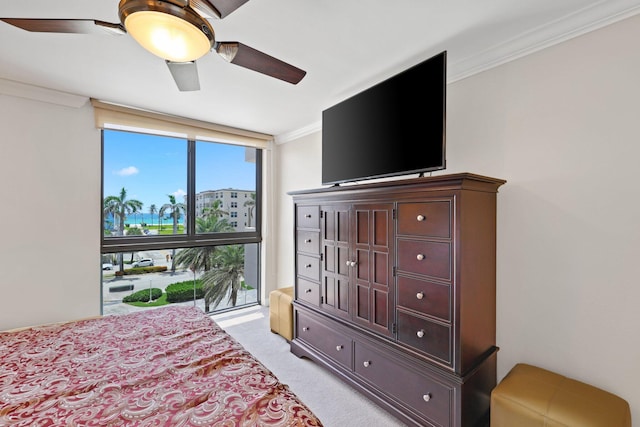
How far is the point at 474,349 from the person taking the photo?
1.76 metres

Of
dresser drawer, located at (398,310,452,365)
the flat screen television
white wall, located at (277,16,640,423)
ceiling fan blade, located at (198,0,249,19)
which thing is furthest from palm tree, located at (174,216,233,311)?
white wall, located at (277,16,640,423)

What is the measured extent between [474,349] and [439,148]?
129cm

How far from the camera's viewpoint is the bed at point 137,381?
1.09 metres

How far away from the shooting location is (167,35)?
127cm

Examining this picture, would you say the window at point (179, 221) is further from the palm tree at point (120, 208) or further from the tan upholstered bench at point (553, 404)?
the tan upholstered bench at point (553, 404)

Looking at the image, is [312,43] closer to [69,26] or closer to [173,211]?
[69,26]

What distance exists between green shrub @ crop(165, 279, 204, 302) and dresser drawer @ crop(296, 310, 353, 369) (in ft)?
5.65

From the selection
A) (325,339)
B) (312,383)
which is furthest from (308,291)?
(312,383)

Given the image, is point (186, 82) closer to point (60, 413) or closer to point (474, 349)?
point (60, 413)

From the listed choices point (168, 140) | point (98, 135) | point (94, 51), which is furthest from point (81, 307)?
point (94, 51)

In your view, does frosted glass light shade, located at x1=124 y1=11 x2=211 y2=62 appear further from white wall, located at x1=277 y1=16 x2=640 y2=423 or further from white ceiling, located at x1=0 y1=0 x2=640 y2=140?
white wall, located at x1=277 y1=16 x2=640 y2=423

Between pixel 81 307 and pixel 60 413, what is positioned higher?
pixel 60 413

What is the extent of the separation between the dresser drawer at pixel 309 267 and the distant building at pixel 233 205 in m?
1.66

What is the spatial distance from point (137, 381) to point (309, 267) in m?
1.67
